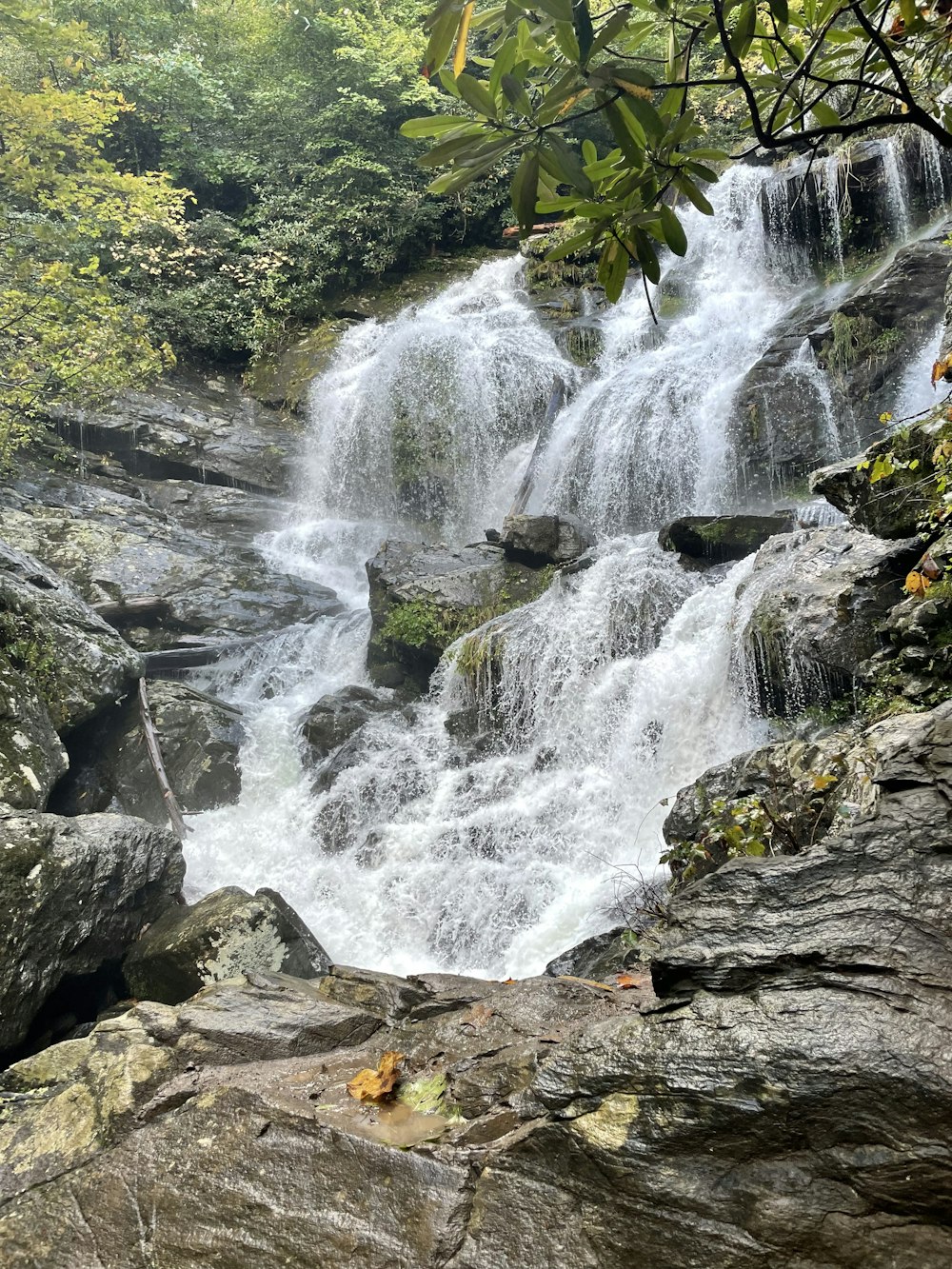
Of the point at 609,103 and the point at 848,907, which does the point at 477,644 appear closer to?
the point at 848,907

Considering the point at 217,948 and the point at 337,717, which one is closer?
the point at 217,948

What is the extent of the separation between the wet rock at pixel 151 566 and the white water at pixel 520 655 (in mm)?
748

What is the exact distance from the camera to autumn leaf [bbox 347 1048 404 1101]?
2350mm

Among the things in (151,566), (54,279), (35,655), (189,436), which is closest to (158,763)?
(35,655)

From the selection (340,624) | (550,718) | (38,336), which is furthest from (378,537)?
(550,718)

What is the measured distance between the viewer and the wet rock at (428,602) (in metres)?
10.8

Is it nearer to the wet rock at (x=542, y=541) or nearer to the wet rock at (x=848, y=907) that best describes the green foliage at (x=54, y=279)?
the wet rock at (x=542, y=541)

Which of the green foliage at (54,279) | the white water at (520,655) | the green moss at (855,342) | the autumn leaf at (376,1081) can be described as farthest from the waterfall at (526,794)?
the green foliage at (54,279)

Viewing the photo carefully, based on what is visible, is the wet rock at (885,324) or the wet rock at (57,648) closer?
the wet rock at (57,648)

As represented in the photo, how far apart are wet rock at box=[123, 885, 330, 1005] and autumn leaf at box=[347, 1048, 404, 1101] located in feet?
10.8

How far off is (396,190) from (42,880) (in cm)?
2015

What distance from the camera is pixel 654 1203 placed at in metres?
1.52

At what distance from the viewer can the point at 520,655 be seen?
371 inches

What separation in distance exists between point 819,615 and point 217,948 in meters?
5.61
